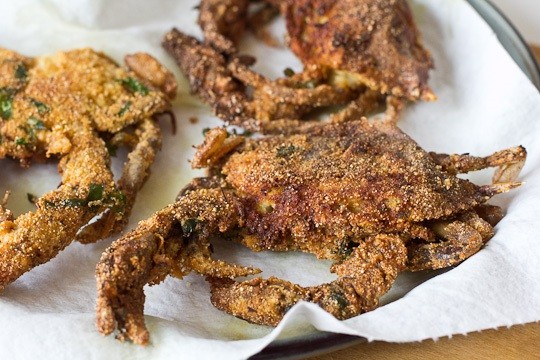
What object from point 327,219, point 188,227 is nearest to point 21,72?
point 188,227

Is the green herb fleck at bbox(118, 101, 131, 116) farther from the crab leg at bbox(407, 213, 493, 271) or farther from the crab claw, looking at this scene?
the crab leg at bbox(407, 213, 493, 271)

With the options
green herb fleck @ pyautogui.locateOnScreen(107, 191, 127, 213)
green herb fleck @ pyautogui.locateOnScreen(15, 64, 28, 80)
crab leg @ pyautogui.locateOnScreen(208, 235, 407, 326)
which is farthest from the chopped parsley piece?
green herb fleck @ pyautogui.locateOnScreen(15, 64, 28, 80)

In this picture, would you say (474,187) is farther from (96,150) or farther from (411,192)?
(96,150)

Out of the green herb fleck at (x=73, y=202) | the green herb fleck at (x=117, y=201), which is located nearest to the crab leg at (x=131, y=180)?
the green herb fleck at (x=117, y=201)

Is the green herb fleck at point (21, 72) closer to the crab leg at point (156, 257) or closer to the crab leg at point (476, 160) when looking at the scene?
the crab leg at point (156, 257)

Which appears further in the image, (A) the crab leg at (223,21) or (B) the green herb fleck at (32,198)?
(A) the crab leg at (223,21)

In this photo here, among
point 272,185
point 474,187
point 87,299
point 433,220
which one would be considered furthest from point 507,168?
point 87,299
